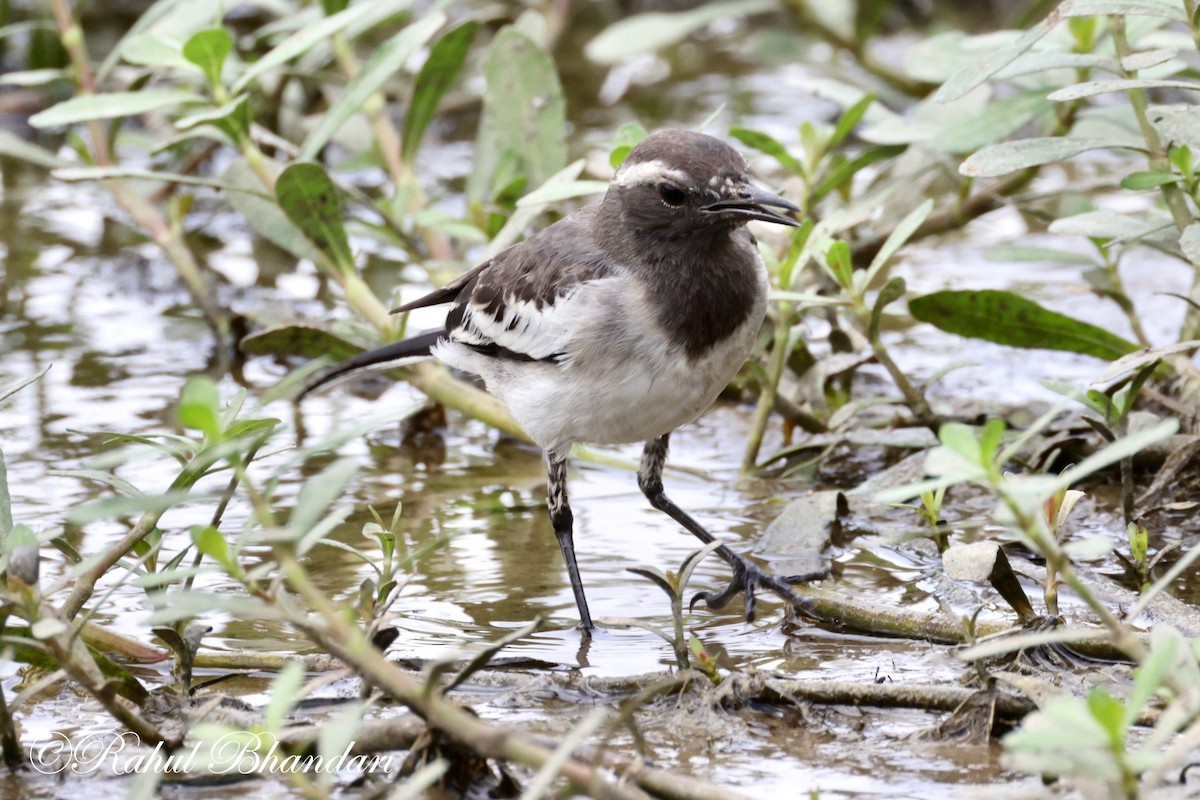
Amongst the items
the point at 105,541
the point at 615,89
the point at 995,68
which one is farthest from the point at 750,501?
the point at 615,89

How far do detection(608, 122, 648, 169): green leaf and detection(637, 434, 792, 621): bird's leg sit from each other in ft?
3.57

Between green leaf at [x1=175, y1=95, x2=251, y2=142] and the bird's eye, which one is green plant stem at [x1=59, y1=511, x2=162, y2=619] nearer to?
the bird's eye

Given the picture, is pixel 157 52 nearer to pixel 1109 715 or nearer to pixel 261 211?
pixel 261 211

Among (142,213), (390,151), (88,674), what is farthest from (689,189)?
(142,213)

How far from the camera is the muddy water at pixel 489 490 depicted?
3576 mm

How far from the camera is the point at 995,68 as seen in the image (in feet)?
14.6

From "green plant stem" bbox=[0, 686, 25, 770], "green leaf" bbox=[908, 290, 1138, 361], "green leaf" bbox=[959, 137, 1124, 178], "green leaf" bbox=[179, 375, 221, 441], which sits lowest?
"green plant stem" bbox=[0, 686, 25, 770]

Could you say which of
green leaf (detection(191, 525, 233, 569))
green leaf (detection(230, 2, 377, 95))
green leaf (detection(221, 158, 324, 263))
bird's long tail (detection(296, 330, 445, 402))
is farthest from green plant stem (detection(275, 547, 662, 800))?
green leaf (detection(221, 158, 324, 263))

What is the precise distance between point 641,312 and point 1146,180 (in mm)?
1656

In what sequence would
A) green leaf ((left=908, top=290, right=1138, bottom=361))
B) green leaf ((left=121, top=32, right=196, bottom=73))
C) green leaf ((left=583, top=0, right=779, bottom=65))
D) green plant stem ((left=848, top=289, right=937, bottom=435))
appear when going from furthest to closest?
green leaf ((left=583, top=0, right=779, bottom=65))
green leaf ((left=121, top=32, right=196, bottom=73))
green leaf ((left=908, top=290, right=1138, bottom=361))
green plant stem ((left=848, top=289, right=937, bottom=435))

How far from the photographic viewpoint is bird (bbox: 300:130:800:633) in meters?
4.61

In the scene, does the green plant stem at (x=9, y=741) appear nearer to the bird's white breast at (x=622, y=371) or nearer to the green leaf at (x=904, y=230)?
the bird's white breast at (x=622, y=371)

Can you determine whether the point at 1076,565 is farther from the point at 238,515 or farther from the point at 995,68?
the point at 238,515

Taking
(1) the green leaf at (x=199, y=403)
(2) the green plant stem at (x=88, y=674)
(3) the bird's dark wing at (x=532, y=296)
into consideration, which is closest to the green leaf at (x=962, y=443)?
(1) the green leaf at (x=199, y=403)
